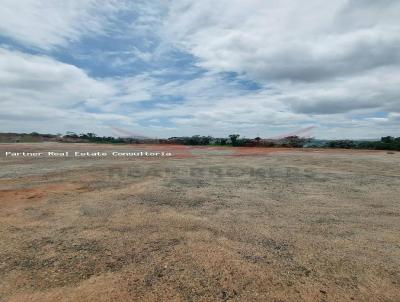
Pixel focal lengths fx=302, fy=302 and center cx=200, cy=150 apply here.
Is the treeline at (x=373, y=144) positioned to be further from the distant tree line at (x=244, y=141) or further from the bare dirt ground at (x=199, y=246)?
the bare dirt ground at (x=199, y=246)

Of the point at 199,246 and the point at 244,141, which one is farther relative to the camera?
the point at 244,141

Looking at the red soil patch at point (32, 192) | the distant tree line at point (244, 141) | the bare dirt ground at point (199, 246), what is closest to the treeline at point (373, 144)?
the distant tree line at point (244, 141)

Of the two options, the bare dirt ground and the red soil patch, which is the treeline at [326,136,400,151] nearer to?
the bare dirt ground

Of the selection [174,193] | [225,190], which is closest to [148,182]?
[174,193]

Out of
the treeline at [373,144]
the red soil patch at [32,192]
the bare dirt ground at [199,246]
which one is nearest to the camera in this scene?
the bare dirt ground at [199,246]

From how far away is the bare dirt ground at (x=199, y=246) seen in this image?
337 cm

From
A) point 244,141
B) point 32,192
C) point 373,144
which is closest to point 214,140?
point 244,141

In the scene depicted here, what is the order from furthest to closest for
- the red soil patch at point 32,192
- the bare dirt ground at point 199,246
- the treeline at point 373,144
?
the treeline at point 373,144
the red soil patch at point 32,192
the bare dirt ground at point 199,246

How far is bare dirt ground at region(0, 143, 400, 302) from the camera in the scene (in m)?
Answer: 3.37

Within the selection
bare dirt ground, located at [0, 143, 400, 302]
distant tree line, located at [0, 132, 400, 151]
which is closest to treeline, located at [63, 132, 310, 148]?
distant tree line, located at [0, 132, 400, 151]

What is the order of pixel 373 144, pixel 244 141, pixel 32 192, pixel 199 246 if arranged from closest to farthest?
pixel 199 246 < pixel 32 192 < pixel 373 144 < pixel 244 141

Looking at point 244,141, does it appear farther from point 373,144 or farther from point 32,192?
point 32,192

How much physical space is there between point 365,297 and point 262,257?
131cm

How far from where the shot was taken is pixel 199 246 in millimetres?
4559
